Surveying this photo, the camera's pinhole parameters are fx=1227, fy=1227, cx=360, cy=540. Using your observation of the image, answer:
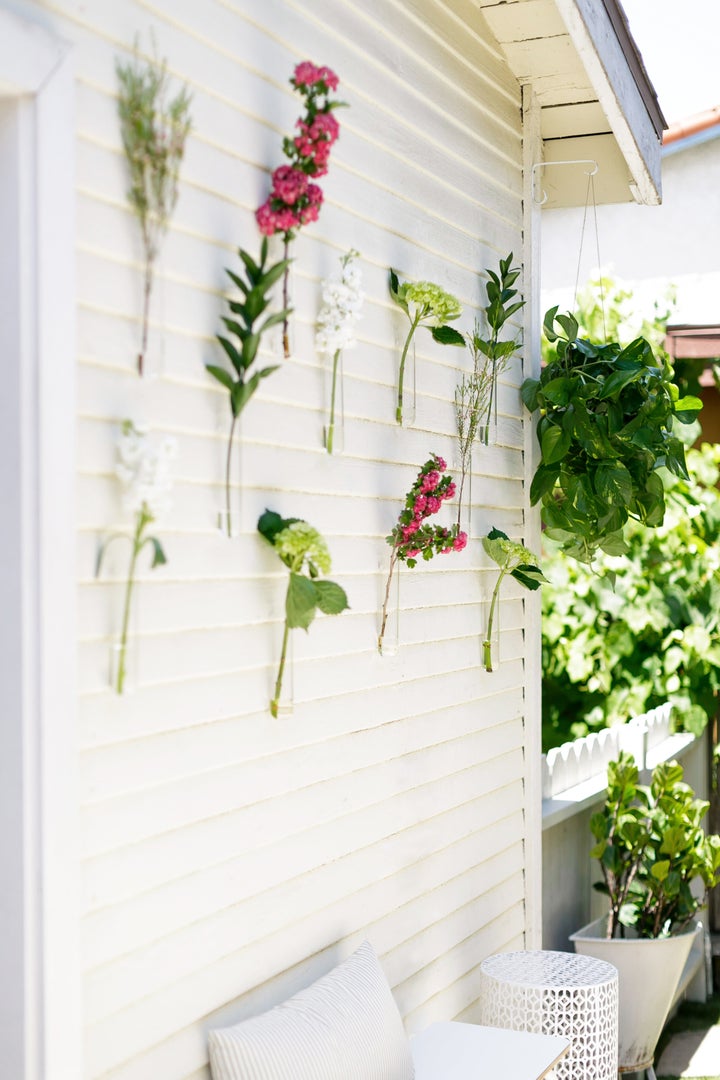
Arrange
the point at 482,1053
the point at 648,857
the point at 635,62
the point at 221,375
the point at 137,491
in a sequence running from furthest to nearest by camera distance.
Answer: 1. the point at 648,857
2. the point at 635,62
3. the point at 482,1053
4. the point at 221,375
5. the point at 137,491

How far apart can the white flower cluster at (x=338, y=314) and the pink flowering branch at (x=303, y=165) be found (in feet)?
0.69

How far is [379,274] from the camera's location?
8.67 feet

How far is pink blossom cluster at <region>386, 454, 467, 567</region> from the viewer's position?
2.62m

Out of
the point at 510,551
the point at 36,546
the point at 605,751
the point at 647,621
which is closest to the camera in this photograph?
the point at 36,546

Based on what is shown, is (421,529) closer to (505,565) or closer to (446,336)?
(446,336)

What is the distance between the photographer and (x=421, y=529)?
2.63 meters

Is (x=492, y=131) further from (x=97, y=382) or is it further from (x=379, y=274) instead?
(x=97, y=382)

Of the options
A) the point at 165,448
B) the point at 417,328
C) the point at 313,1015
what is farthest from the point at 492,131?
the point at 313,1015

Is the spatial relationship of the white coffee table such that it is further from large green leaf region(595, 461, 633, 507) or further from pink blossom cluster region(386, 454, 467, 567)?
large green leaf region(595, 461, 633, 507)

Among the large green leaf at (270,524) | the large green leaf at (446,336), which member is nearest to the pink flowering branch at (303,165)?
the large green leaf at (270,524)

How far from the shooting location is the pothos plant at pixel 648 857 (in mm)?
3977

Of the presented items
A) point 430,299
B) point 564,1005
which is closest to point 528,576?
point 430,299

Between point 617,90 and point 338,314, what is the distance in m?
1.53

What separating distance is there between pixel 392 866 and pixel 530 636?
107 cm
